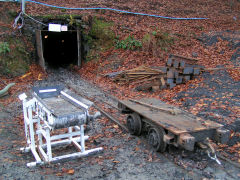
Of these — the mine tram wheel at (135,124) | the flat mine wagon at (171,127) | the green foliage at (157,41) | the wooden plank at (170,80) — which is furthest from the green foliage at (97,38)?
the mine tram wheel at (135,124)

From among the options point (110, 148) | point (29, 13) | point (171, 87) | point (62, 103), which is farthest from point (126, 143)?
point (29, 13)

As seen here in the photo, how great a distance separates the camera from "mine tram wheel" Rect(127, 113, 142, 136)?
7.18m

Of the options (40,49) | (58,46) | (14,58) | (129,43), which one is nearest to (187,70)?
(129,43)

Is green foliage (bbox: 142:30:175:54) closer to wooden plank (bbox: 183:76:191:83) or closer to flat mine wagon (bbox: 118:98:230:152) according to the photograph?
wooden plank (bbox: 183:76:191:83)

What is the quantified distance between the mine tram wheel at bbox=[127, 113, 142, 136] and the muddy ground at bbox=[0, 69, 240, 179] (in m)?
0.22

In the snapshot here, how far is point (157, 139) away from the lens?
619cm

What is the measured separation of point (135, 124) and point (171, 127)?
1.74 metres

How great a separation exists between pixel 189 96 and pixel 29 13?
13.0 meters

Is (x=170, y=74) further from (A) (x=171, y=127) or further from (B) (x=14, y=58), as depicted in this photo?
(B) (x=14, y=58)

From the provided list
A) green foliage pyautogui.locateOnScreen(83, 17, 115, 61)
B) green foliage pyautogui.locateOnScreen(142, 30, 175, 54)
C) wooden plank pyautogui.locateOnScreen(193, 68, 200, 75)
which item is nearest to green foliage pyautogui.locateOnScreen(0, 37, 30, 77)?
green foliage pyautogui.locateOnScreen(83, 17, 115, 61)

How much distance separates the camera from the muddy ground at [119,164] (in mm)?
5289

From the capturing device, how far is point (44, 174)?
213 inches

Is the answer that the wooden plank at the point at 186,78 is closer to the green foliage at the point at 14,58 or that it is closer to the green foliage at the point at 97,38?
the green foliage at the point at 97,38

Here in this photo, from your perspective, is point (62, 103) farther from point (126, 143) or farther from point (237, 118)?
point (237, 118)
